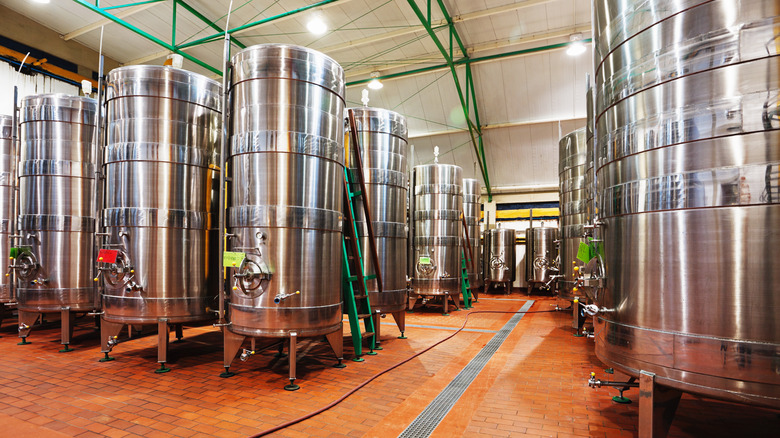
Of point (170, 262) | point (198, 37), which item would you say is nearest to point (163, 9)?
point (198, 37)

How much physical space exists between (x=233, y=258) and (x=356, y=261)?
1.72 metres

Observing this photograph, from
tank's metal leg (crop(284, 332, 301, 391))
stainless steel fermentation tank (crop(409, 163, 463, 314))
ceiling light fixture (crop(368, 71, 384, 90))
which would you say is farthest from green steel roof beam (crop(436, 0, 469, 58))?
tank's metal leg (crop(284, 332, 301, 391))

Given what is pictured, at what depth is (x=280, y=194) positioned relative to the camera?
172 inches

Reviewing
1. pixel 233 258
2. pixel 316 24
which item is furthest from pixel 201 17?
pixel 233 258

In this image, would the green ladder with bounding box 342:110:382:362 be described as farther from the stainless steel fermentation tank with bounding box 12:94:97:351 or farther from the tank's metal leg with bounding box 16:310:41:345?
the tank's metal leg with bounding box 16:310:41:345

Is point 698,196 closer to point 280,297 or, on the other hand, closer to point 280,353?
point 280,297

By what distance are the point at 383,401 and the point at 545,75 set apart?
45.5ft

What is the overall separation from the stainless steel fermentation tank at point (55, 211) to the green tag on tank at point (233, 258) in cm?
294

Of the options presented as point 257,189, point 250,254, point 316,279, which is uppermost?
point 257,189

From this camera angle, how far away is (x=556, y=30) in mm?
12859

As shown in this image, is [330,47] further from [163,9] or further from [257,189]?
[257,189]

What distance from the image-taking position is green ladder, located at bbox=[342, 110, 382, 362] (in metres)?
5.28

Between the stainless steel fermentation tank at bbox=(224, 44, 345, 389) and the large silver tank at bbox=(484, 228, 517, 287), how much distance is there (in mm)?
10863

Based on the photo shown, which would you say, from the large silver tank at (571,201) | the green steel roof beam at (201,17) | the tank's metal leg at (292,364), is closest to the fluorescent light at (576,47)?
the large silver tank at (571,201)
